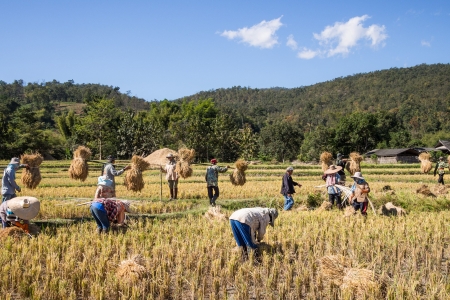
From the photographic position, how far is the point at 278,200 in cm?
1262

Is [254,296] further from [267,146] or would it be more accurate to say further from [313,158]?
[267,146]

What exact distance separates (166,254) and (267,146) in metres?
48.8

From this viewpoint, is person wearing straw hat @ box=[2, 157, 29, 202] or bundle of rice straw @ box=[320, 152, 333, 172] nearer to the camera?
person wearing straw hat @ box=[2, 157, 29, 202]

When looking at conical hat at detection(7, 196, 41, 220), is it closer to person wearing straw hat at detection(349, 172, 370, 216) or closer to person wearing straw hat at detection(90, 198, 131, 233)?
person wearing straw hat at detection(90, 198, 131, 233)

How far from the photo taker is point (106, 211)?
24.0 ft

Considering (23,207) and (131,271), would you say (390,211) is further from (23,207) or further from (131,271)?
(23,207)

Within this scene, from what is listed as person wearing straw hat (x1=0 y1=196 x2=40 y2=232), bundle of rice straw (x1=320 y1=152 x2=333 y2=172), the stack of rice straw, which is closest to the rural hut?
bundle of rice straw (x1=320 y1=152 x2=333 y2=172)

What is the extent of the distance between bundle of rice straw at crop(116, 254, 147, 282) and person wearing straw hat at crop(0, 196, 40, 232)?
2.69m

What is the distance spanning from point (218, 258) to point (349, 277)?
201 cm

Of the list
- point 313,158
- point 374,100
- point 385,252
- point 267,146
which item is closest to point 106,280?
point 385,252

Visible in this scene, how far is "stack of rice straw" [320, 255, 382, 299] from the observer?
4566 mm

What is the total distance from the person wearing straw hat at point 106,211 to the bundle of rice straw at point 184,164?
16.9 ft

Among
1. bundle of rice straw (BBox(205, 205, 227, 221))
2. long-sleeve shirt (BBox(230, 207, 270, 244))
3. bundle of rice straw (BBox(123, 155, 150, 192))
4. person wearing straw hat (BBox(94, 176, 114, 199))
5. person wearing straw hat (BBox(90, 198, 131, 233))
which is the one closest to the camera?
long-sleeve shirt (BBox(230, 207, 270, 244))

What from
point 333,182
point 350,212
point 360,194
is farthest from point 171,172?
point 360,194
